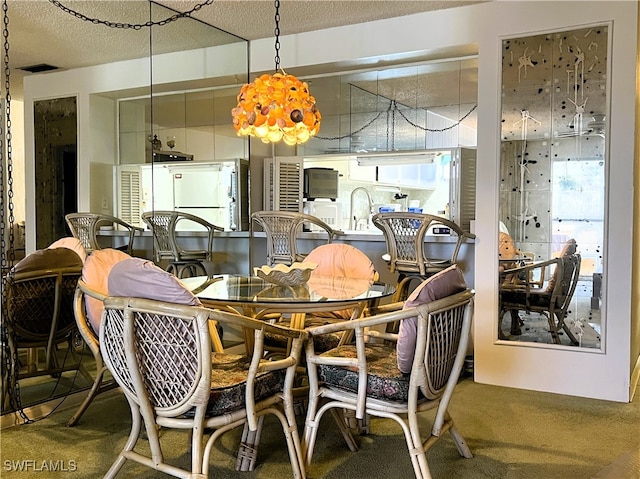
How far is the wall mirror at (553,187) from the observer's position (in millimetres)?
3533

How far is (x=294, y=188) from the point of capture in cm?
575

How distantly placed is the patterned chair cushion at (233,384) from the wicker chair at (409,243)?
1731 mm

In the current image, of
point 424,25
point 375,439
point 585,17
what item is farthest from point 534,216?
point 375,439

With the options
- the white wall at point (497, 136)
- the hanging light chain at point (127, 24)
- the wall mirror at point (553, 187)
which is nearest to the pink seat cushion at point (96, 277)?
the white wall at point (497, 136)

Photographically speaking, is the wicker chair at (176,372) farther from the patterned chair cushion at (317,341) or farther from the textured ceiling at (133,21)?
the textured ceiling at (133,21)

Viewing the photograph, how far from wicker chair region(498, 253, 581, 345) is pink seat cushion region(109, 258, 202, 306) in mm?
2487

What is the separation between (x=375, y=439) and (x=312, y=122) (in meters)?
1.64

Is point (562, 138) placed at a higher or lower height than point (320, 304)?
higher

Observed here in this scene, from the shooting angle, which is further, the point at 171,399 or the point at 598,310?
the point at 598,310

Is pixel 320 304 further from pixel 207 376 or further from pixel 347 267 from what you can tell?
pixel 347 267

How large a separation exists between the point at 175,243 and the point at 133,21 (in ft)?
5.17

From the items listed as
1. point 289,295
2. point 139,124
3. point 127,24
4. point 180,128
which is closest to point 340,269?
point 289,295

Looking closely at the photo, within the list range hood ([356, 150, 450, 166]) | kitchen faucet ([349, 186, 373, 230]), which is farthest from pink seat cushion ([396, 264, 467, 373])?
kitchen faucet ([349, 186, 373, 230])

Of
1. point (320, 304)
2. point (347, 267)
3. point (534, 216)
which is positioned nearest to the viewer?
point (320, 304)
